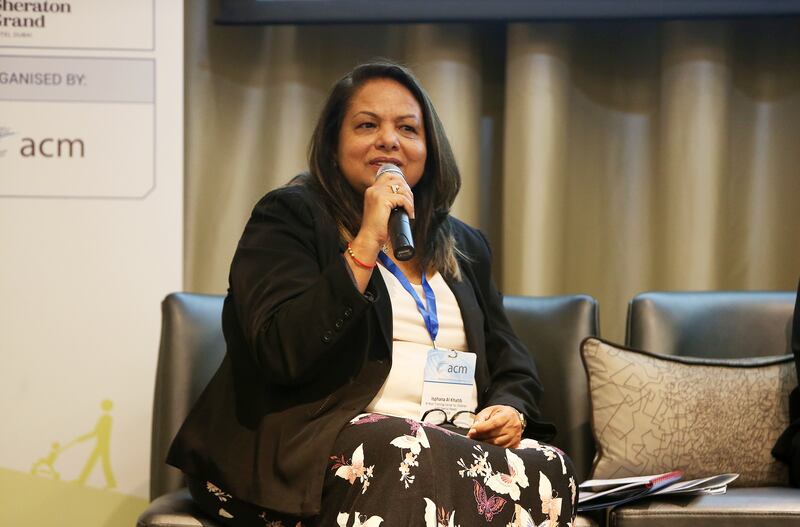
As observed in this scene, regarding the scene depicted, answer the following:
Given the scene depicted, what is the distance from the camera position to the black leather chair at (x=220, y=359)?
7.97ft

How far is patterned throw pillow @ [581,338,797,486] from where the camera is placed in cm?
238

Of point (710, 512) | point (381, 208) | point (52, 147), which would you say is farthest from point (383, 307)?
point (52, 147)

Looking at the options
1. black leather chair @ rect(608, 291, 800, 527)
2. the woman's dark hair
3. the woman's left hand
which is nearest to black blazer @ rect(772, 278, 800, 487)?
black leather chair @ rect(608, 291, 800, 527)

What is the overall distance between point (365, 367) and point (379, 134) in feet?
1.95

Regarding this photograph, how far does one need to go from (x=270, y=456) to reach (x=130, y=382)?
1.01m

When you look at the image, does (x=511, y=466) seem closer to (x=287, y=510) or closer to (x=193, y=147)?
(x=287, y=510)

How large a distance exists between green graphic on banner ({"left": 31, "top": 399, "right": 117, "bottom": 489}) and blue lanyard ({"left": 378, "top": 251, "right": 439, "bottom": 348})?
1.01 m

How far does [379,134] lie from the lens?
91.2 inches

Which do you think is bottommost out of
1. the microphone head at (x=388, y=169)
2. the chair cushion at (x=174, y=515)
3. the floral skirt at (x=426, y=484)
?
the chair cushion at (x=174, y=515)

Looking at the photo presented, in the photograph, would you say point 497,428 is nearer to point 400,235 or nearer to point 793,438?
point 400,235

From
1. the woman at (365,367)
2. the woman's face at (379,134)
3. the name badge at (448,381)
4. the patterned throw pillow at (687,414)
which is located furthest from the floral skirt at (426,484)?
the woman's face at (379,134)

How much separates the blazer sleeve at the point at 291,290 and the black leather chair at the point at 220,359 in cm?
49

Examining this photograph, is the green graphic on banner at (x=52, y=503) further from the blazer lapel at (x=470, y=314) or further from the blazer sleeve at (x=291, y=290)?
the blazer lapel at (x=470, y=314)

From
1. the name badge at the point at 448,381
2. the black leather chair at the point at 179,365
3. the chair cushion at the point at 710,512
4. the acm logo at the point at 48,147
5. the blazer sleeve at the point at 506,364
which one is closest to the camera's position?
the chair cushion at the point at 710,512
